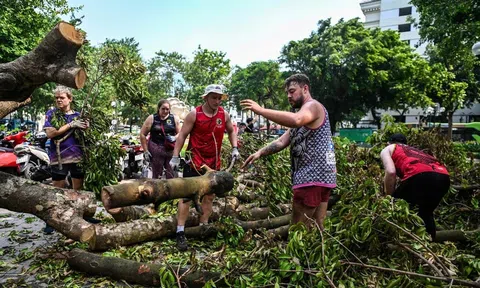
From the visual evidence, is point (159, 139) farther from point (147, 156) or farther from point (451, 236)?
point (451, 236)

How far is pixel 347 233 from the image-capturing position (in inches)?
119

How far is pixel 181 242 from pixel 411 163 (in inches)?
108

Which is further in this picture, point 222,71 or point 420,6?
point 222,71

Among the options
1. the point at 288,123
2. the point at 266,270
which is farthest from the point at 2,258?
the point at 288,123

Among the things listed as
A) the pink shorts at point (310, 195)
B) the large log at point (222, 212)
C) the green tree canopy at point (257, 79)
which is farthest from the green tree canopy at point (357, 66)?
the pink shorts at point (310, 195)

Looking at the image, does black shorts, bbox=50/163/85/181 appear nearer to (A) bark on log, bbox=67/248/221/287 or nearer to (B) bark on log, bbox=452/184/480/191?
(A) bark on log, bbox=67/248/221/287

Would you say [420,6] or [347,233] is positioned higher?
[420,6]

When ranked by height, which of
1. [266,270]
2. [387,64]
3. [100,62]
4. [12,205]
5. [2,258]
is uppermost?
[387,64]

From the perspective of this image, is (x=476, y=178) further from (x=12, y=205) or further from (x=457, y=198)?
(x=12, y=205)

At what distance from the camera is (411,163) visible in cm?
402

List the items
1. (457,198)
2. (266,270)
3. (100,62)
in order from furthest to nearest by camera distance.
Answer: (457,198), (100,62), (266,270)

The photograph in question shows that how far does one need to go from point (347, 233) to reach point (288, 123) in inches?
41.1

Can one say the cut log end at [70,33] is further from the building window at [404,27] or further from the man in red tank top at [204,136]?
the building window at [404,27]

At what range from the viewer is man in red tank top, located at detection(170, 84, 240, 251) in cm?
446
